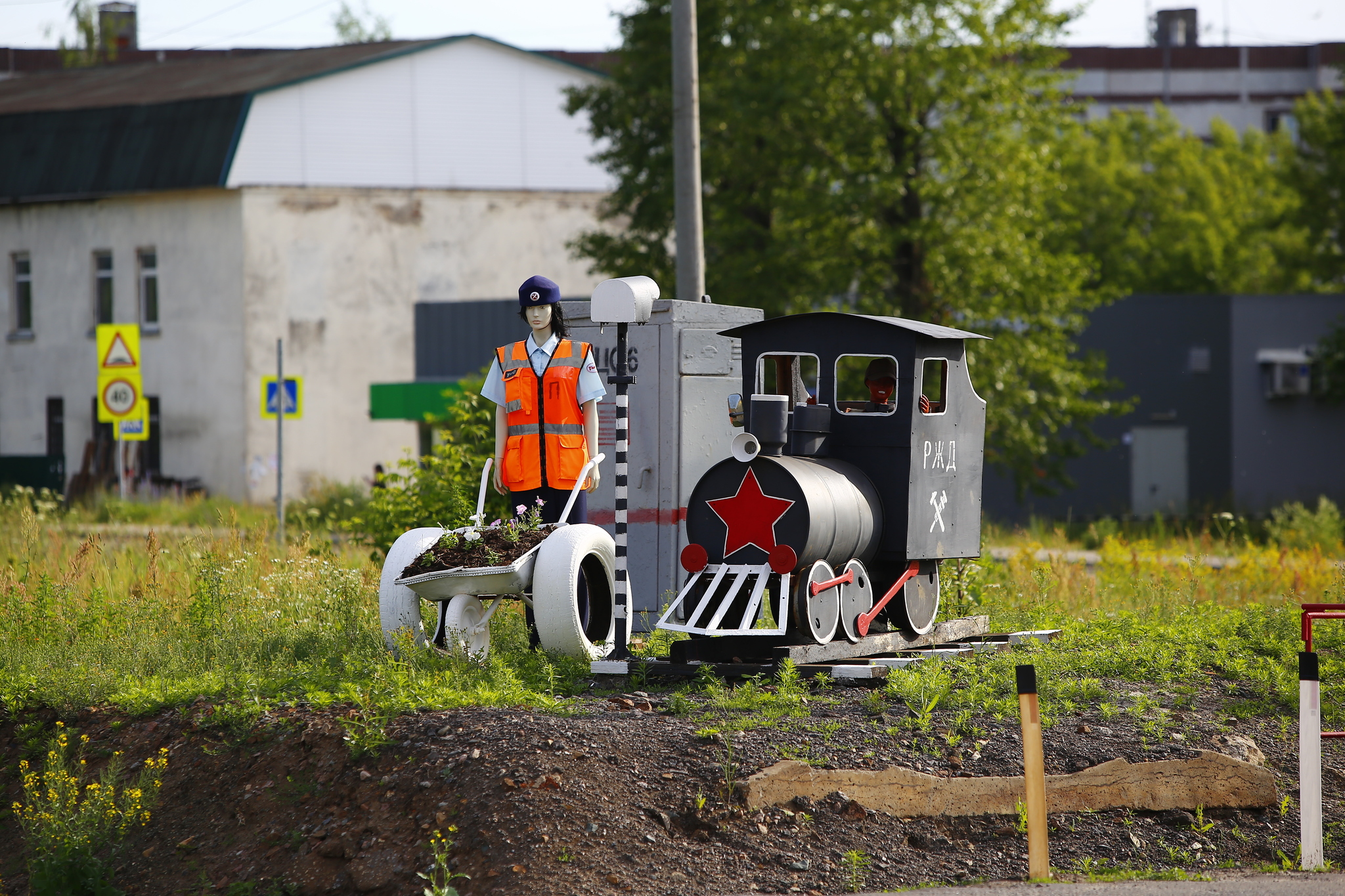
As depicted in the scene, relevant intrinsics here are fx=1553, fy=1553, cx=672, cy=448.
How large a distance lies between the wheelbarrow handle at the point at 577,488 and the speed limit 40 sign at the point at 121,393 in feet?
39.7

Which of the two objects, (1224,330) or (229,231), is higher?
(229,231)

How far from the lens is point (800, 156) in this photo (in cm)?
2436

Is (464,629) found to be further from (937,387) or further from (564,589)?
(937,387)

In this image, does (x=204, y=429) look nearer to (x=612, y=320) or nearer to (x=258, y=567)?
(x=258, y=567)

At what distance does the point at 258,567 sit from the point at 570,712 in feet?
17.8

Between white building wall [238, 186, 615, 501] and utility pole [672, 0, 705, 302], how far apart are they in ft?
64.5

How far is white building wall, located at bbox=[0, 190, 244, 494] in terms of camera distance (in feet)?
114

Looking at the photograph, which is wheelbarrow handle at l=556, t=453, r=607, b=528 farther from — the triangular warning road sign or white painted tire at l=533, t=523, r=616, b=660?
the triangular warning road sign

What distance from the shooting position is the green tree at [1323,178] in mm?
38188

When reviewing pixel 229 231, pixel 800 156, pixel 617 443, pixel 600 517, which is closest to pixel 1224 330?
pixel 800 156

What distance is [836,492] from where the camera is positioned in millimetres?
8586

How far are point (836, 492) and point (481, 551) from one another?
1981 millimetres

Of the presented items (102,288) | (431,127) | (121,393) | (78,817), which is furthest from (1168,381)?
(78,817)

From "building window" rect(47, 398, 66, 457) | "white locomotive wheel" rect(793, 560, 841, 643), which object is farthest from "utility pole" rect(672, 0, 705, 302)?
"building window" rect(47, 398, 66, 457)
